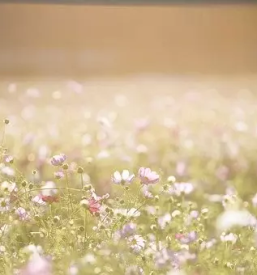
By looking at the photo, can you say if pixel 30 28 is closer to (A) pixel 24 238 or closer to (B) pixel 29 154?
(B) pixel 29 154

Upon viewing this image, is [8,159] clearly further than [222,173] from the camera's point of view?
No

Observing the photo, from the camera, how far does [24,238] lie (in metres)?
1.41

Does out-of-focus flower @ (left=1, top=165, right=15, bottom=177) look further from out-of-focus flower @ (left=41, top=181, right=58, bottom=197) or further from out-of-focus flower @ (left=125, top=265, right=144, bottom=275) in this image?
out-of-focus flower @ (left=125, top=265, right=144, bottom=275)

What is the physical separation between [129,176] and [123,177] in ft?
0.04

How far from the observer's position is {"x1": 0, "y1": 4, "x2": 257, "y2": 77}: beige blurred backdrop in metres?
1.51

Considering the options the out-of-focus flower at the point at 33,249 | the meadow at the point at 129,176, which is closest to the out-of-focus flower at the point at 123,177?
the meadow at the point at 129,176

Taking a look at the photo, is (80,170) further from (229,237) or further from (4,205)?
(229,237)

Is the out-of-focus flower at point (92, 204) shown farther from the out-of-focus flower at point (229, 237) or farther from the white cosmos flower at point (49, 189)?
the out-of-focus flower at point (229, 237)

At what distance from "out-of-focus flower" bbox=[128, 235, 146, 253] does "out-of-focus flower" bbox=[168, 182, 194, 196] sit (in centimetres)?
13

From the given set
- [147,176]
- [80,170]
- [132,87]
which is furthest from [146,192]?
[132,87]

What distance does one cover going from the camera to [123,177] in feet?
4.80

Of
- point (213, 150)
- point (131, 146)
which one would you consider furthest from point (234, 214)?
point (131, 146)

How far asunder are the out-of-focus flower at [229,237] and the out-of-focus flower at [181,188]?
119mm

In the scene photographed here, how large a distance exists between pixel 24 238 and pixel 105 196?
0.19m
